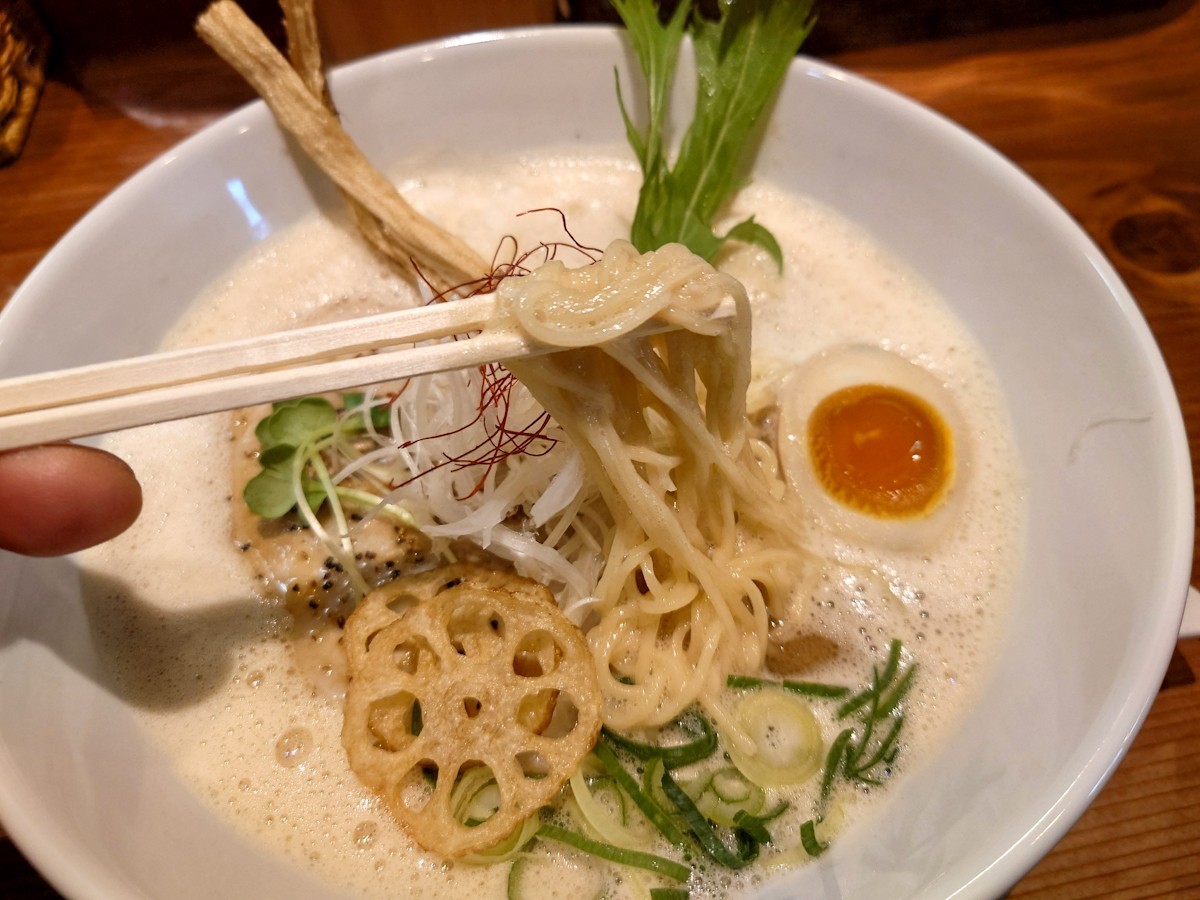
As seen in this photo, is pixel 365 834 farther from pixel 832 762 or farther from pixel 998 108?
pixel 998 108

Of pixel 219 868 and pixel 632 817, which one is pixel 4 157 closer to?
pixel 219 868

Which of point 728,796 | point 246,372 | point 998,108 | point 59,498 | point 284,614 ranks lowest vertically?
point 728,796

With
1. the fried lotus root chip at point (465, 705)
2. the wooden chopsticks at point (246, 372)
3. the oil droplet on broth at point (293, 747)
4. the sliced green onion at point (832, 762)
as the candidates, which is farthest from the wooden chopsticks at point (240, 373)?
the sliced green onion at point (832, 762)

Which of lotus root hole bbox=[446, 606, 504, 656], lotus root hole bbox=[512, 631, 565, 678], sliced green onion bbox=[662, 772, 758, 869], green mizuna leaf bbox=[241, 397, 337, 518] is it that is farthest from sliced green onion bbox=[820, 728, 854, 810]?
green mizuna leaf bbox=[241, 397, 337, 518]

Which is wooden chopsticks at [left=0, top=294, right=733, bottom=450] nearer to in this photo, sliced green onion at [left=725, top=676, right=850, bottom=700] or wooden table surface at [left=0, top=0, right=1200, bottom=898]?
sliced green onion at [left=725, top=676, right=850, bottom=700]

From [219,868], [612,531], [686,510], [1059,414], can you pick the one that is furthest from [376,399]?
[1059,414]

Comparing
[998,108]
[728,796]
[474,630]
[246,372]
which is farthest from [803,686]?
[998,108]
